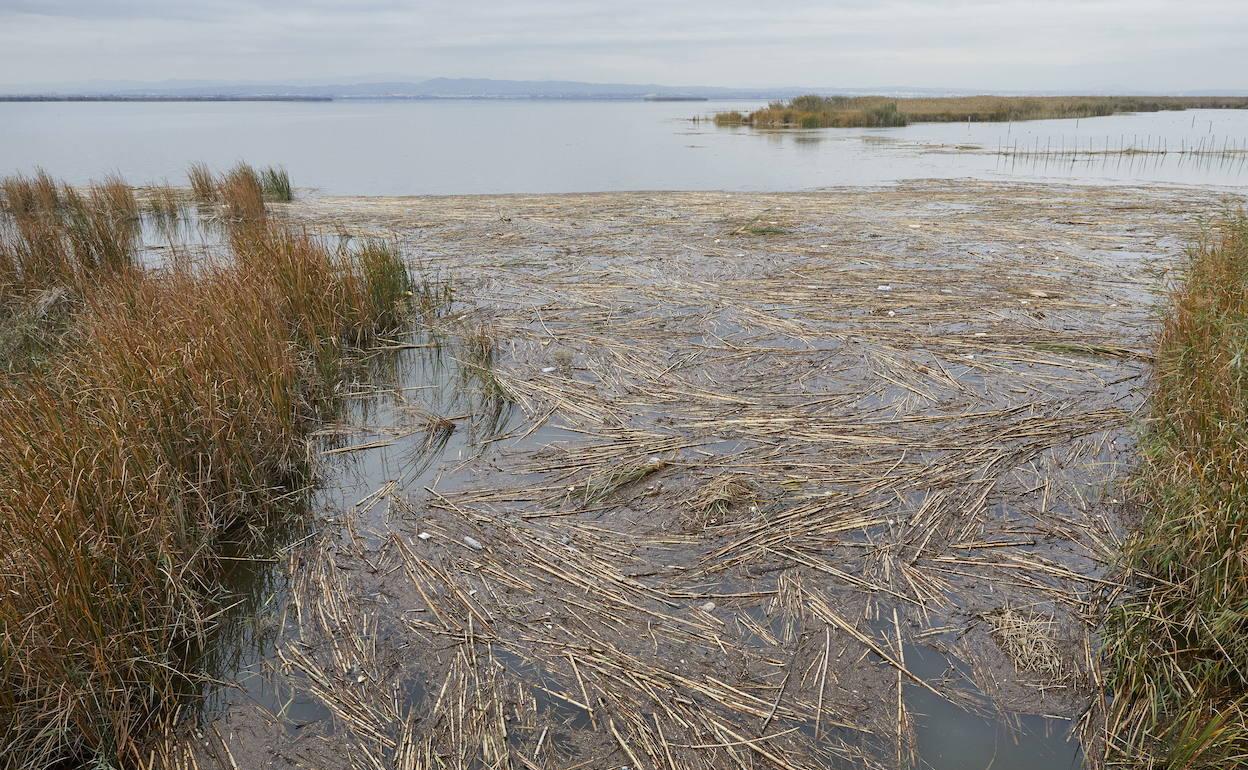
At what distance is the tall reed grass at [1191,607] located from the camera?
239 centimetres

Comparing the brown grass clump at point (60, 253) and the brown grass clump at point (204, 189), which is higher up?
the brown grass clump at point (204, 189)

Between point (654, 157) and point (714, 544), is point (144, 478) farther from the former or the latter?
point (654, 157)

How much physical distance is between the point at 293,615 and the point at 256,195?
12.5 m

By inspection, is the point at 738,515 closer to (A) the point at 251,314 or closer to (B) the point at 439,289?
(A) the point at 251,314

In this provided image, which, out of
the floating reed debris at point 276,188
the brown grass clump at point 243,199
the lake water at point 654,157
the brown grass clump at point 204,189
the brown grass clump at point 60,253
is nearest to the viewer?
the brown grass clump at point 60,253

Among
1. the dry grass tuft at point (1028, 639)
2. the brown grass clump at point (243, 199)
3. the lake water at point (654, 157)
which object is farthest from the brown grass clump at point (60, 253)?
the lake water at point (654, 157)

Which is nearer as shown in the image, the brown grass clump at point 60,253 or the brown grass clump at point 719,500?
the brown grass clump at point 719,500

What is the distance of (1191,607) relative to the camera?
2.77 m

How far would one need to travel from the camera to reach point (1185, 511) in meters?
2.94

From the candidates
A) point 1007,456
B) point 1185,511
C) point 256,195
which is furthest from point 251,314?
point 256,195

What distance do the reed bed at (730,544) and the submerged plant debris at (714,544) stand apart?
1cm

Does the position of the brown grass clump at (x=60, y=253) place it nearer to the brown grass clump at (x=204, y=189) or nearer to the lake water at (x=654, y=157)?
the brown grass clump at (x=204, y=189)

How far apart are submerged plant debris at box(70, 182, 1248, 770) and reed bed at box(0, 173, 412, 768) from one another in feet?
0.97

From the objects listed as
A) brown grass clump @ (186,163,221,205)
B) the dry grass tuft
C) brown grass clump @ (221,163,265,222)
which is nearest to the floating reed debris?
brown grass clump @ (186,163,221,205)
